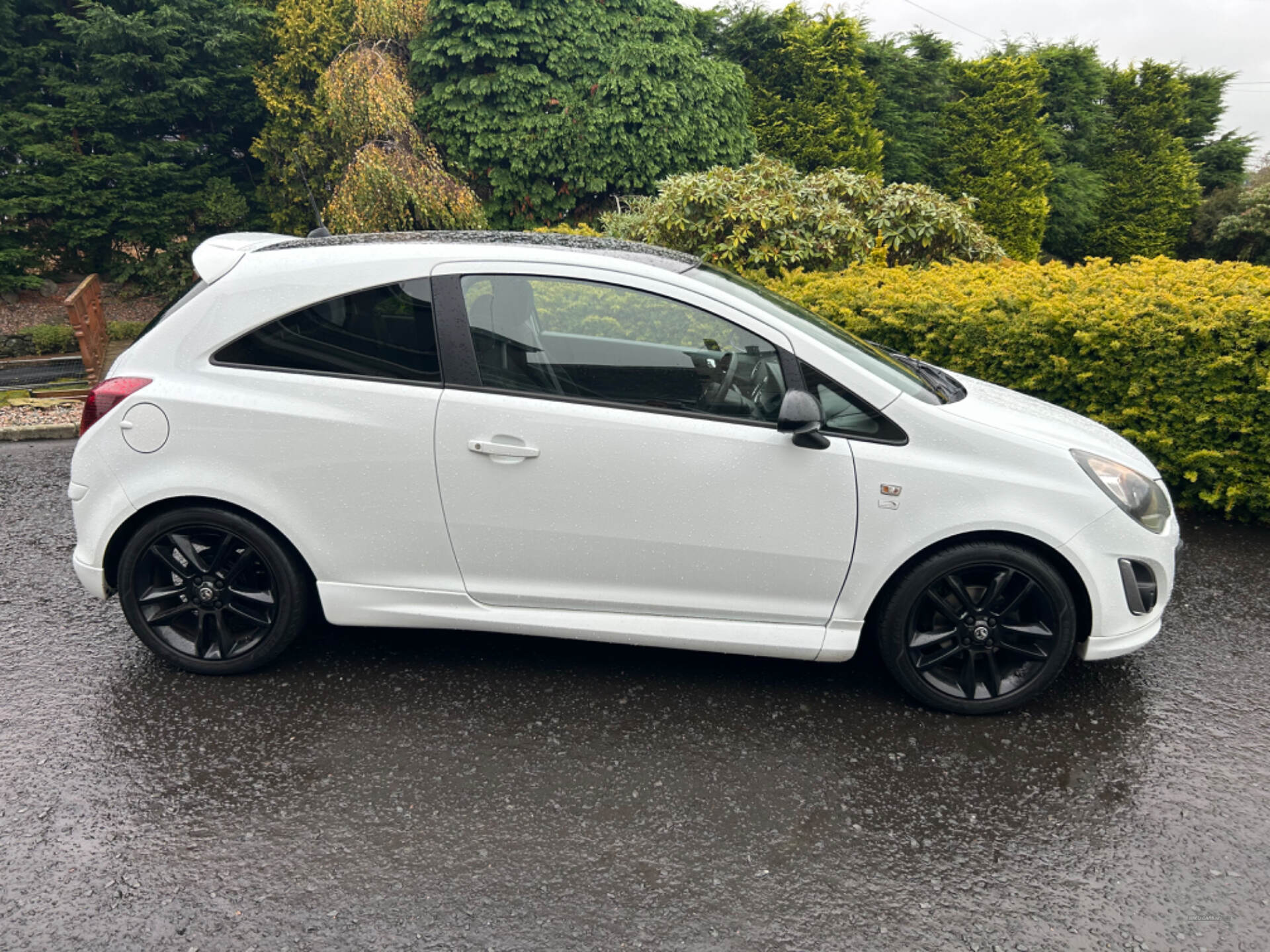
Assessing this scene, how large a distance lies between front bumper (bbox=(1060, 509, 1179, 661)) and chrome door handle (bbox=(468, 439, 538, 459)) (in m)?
1.91

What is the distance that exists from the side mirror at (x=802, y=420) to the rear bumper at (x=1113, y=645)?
1.25 metres

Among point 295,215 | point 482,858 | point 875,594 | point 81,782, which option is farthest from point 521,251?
point 295,215

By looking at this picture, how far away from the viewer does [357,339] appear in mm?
3324

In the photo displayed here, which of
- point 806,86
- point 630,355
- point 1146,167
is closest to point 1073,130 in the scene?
point 1146,167

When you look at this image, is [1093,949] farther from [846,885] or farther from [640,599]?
[640,599]

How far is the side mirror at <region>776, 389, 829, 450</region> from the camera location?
3.03 metres

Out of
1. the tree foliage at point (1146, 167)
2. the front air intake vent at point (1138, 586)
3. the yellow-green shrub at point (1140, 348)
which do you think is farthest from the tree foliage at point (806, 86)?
the front air intake vent at point (1138, 586)

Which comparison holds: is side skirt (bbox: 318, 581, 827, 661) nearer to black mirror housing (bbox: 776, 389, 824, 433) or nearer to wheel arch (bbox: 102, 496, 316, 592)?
wheel arch (bbox: 102, 496, 316, 592)

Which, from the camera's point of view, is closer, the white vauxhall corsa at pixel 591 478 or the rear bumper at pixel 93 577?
the white vauxhall corsa at pixel 591 478

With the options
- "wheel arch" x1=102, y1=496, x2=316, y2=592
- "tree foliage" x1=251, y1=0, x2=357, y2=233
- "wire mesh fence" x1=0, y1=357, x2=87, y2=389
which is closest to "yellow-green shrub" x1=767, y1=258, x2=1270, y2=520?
"wheel arch" x1=102, y1=496, x2=316, y2=592

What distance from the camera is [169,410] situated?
3.32 m

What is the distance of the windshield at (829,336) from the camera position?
3402 millimetres

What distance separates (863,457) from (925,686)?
Result: 903 mm

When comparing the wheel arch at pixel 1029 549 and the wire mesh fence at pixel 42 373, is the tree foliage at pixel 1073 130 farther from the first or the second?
the wheel arch at pixel 1029 549
